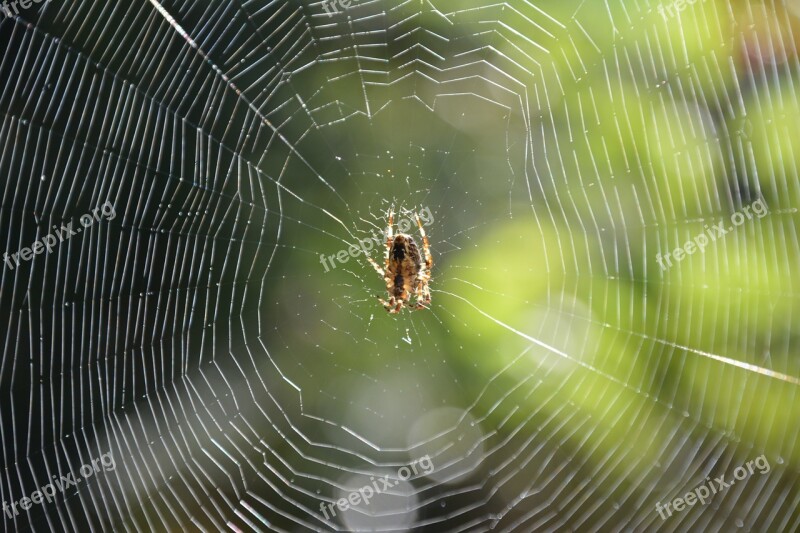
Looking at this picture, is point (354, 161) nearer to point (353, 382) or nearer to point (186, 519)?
point (353, 382)

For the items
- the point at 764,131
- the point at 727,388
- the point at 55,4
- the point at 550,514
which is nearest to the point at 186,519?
the point at 550,514

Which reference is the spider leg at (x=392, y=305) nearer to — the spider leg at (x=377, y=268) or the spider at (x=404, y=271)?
the spider at (x=404, y=271)

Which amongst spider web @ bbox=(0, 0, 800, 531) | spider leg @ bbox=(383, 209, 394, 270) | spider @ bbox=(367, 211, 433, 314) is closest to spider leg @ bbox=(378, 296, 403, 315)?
spider @ bbox=(367, 211, 433, 314)

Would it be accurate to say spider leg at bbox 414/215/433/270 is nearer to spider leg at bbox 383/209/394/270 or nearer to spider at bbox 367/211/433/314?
spider at bbox 367/211/433/314

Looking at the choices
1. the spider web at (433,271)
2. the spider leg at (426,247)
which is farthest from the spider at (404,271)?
the spider web at (433,271)

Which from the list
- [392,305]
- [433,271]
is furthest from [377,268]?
[433,271]

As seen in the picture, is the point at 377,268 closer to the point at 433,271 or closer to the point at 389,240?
the point at 389,240
